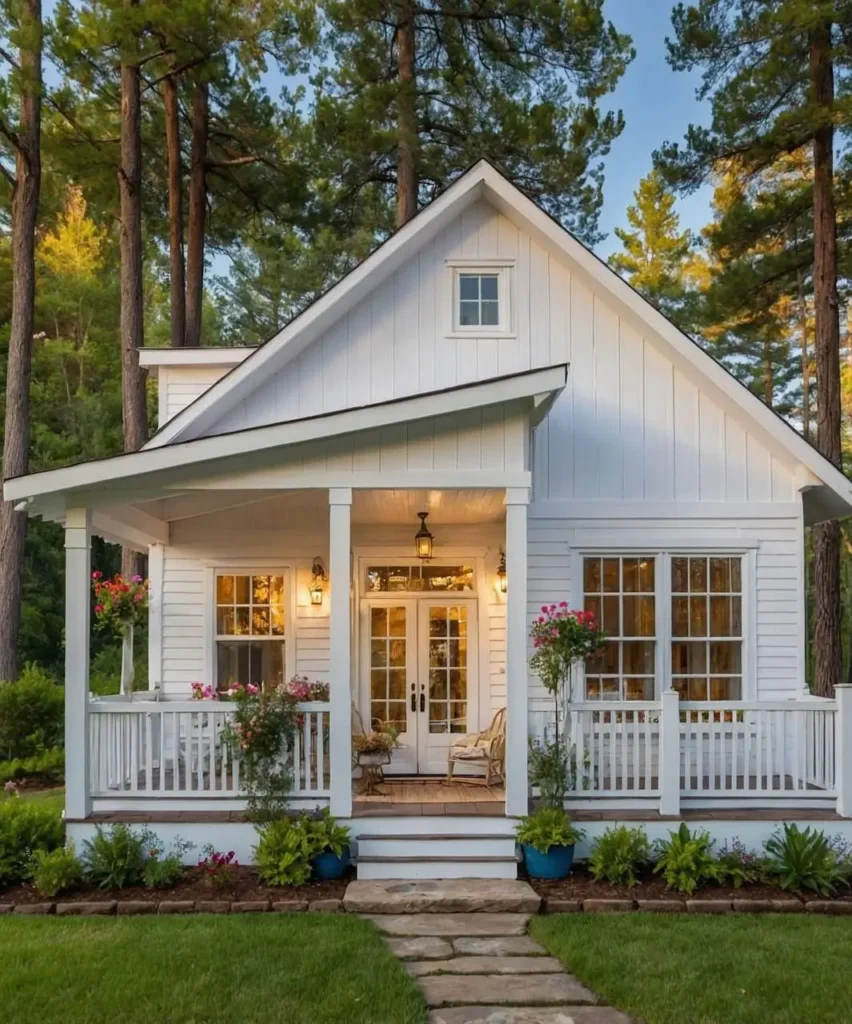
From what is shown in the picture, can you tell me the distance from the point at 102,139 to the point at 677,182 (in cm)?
1021

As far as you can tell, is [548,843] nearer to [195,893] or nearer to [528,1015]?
[528,1015]

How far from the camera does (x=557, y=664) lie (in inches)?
303

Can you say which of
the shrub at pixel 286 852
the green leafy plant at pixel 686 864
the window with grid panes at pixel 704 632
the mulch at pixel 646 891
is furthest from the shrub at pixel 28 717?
the green leafy plant at pixel 686 864

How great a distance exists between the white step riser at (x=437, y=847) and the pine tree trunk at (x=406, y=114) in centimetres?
1085

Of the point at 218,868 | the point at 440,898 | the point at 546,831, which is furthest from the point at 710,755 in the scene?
the point at 218,868

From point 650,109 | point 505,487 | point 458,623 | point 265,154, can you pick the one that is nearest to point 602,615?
point 458,623

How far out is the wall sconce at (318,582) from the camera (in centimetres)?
1000

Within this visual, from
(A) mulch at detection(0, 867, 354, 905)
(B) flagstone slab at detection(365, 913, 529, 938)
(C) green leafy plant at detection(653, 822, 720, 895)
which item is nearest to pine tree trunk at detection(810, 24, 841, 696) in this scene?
(C) green leafy plant at detection(653, 822, 720, 895)

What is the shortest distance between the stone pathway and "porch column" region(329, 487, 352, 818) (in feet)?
A: 3.76

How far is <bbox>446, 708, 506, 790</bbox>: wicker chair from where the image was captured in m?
9.05

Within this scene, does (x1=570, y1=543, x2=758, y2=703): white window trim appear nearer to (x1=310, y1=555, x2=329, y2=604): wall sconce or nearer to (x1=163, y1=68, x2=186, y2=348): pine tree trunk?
(x1=310, y1=555, x2=329, y2=604): wall sconce

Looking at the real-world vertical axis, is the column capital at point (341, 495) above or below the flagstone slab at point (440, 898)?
above

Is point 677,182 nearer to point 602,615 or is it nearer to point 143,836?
point 602,615

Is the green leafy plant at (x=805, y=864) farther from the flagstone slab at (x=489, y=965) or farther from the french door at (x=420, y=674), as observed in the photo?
the french door at (x=420, y=674)
